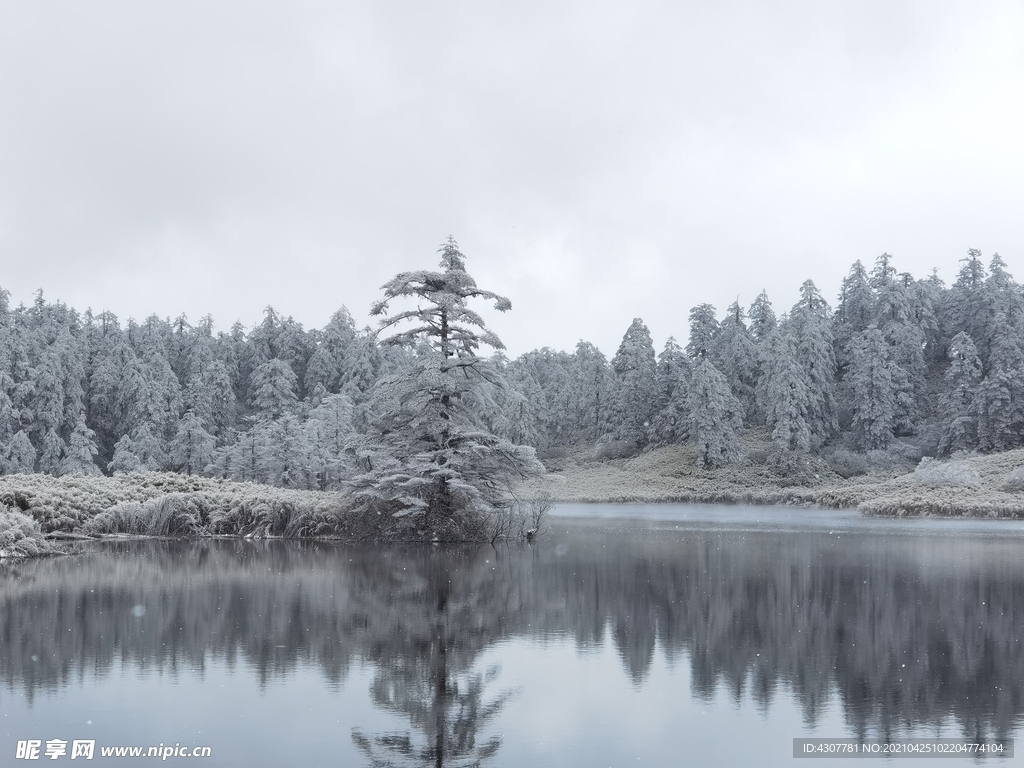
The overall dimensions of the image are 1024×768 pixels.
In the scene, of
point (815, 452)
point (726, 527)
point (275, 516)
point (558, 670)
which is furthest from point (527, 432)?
point (558, 670)

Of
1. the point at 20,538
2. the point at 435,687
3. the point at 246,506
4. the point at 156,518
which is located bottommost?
the point at 435,687

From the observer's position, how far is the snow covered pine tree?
2625 cm

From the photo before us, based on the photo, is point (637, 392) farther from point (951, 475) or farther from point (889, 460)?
point (951, 475)

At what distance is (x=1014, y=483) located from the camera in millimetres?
44438

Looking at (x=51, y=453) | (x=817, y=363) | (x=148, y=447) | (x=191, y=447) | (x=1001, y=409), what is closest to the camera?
(x=51, y=453)

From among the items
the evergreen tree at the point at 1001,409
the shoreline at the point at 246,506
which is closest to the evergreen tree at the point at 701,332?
the evergreen tree at the point at 1001,409

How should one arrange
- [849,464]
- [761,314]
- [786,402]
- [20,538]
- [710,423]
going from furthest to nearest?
[761,314] → [710,423] → [786,402] → [849,464] → [20,538]

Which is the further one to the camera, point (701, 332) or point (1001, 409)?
point (701, 332)

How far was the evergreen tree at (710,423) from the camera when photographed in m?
69.4

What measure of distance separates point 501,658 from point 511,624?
2323 millimetres

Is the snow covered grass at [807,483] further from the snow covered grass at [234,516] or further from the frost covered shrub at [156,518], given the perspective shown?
the frost covered shrub at [156,518]

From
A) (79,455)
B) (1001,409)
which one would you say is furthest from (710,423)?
(79,455)

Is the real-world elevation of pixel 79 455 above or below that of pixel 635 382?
below

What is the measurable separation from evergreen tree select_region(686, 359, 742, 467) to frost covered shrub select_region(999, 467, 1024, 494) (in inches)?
999
